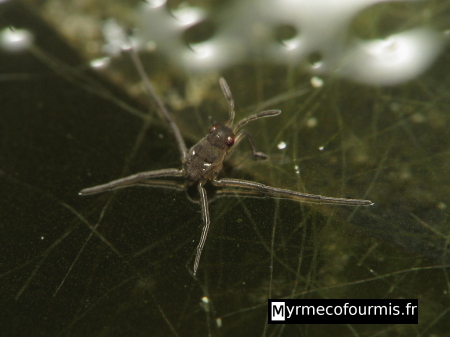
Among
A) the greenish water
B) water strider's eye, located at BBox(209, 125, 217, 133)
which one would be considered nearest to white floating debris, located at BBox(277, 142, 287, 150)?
the greenish water

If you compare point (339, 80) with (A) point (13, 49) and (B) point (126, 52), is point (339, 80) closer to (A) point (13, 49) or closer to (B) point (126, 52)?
(B) point (126, 52)

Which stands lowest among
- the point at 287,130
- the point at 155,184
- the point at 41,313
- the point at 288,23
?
the point at 41,313

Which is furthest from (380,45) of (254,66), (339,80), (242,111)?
(242,111)

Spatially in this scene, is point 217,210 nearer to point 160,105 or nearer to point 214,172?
point 214,172

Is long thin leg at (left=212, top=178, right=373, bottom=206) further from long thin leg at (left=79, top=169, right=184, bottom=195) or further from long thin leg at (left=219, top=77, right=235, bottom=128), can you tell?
long thin leg at (left=219, top=77, right=235, bottom=128)

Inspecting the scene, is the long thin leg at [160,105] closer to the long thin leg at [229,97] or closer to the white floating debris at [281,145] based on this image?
the long thin leg at [229,97]
